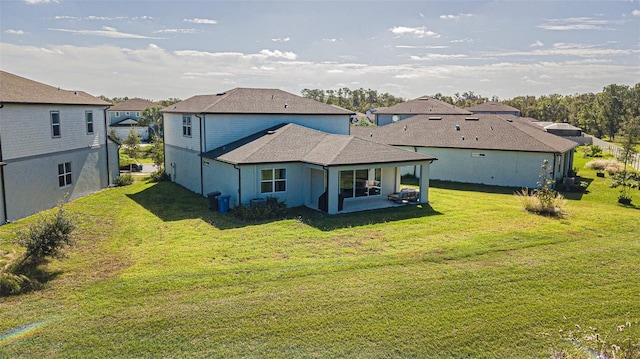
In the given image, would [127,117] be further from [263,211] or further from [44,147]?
[263,211]

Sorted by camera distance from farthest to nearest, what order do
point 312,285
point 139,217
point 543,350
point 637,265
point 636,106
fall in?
point 636,106 < point 139,217 < point 637,265 < point 312,285 < point 543,350

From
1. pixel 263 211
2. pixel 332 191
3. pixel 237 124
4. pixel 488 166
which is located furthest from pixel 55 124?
pixel 488 166

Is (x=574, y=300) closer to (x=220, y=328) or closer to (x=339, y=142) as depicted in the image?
(x=220, y=328)

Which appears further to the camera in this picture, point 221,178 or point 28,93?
point 221,178

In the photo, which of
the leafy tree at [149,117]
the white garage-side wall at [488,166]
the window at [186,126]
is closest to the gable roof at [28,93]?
the window at [186,126]

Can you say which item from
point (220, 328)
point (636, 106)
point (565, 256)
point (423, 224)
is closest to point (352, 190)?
point (423, 224)

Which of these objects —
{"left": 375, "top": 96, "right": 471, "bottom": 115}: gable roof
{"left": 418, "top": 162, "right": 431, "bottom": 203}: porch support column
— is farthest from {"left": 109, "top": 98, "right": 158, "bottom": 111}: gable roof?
{"left": 418, "top": 162, "right": 431, "bottom": 203}: porch support column
